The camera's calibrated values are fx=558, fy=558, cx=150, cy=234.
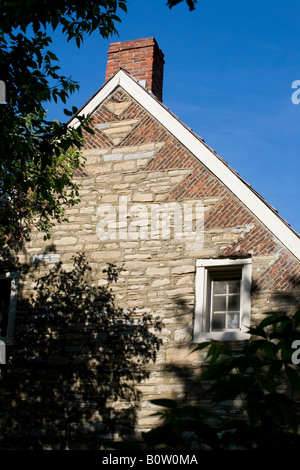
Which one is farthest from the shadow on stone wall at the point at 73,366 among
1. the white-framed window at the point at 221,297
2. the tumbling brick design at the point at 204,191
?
the tumbling brick design at the point at 204,191

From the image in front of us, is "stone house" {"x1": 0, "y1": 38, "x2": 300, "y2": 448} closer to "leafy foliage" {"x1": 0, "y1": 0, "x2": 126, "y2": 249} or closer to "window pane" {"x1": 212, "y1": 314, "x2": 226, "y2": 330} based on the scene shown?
"window pane" {"x1": 212, "y1": 314, "x2": 226, "y2": 330}

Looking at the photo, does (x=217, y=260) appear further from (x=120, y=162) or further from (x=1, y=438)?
(x=1, y=438)

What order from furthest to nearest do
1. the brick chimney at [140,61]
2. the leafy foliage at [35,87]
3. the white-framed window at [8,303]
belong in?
the brick chimney at [140,61] < the white-framed window at [8,303] < the leafy foliage at [35,87]

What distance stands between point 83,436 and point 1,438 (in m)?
1.45

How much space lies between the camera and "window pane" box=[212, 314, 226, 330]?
8773 millimetres

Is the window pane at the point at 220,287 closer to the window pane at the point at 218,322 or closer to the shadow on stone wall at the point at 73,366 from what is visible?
the window pane at the point at 218,322

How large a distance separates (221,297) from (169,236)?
1327mm

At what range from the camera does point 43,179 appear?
24.3 feet

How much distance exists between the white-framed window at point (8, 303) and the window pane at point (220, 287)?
354 cm

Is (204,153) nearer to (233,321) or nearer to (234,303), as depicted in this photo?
(234,303)

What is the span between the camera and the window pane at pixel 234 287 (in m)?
8.92

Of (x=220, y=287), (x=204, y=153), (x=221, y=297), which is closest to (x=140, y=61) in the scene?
(x=204, y=153)
